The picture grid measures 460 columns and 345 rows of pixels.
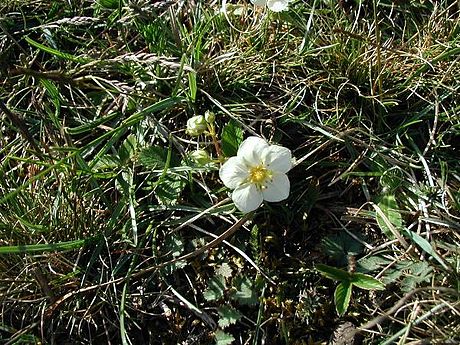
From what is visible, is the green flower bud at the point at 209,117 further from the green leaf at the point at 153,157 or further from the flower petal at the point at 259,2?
the flower petal at the point at 259,2

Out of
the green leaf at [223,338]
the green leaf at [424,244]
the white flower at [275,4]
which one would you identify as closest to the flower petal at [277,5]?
the white flower at [275,4]

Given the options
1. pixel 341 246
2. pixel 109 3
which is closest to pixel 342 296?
pixel 341 246

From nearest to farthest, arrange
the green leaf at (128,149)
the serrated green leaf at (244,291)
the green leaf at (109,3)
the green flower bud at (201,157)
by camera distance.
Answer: the serrated green leaf at (244,291), the green flower bud at (201,157), the green leaf at (128,149), the green leaf at (109,3)

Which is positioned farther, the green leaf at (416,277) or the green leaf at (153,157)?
the green leaf at (153,157)

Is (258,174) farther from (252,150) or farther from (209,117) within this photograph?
(209,117)

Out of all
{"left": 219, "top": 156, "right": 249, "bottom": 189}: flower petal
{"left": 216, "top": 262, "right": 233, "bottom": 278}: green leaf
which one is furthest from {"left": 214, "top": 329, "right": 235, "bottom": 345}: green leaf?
{"left": 219, "top": 156, "right": 249, "bottom": 189}: flower petal

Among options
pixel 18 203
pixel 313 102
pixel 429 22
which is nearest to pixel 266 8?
pixel 313 102
